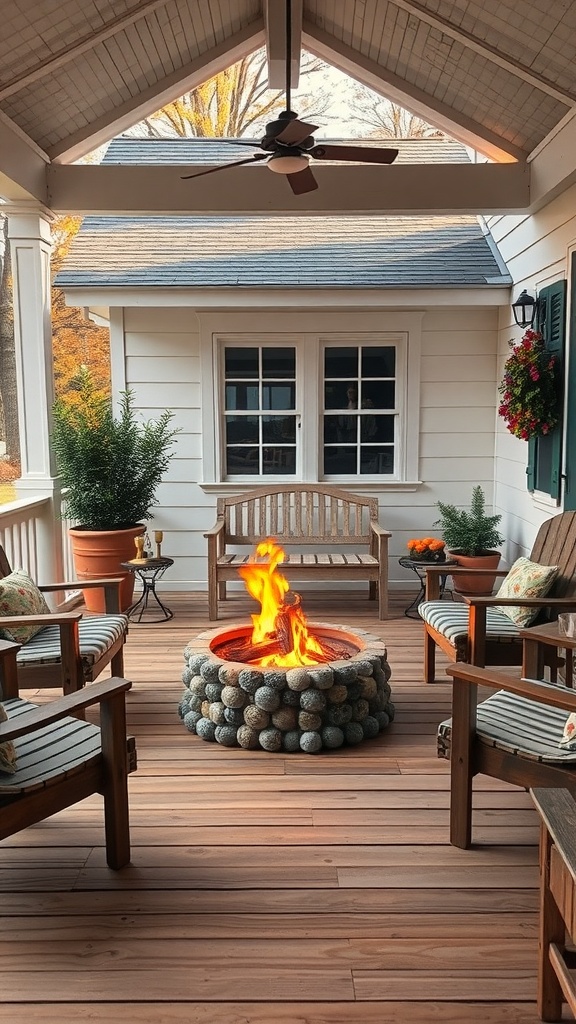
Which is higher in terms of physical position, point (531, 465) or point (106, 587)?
point (531, 465)

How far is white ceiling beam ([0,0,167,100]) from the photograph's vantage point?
4.30 metres

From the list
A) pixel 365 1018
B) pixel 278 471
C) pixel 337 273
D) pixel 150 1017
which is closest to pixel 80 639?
pixel 150 1017

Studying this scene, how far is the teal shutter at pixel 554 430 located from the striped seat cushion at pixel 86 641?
293 centimetres

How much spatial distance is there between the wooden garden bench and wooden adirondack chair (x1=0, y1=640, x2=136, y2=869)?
323cm

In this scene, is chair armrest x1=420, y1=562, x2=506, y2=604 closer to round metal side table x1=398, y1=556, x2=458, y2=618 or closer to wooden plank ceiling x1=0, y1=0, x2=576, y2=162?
round metal side table x1=398, y1=556, x2=458, y2=618

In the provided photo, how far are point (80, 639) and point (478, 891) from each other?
6.84ft

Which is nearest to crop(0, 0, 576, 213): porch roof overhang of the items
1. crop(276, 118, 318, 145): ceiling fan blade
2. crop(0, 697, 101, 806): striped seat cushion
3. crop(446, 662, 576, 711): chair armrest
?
crop(276, 118, 318, 145): ceiling fan blade

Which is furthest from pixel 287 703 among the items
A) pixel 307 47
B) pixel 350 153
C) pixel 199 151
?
pixel 199 151

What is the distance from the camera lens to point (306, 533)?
647 centimetres

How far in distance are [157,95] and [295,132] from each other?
7.97 feet

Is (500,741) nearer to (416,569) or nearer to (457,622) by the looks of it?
(457,622)

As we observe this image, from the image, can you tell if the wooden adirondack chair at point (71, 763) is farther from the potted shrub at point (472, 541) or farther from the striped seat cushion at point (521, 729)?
the potted shrub at point (472, 541)

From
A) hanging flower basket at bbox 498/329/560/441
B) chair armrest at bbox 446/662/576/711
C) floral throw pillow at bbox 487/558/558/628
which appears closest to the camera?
chair armrest at bbox 446/662/576/711

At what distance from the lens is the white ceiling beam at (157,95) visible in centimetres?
527
